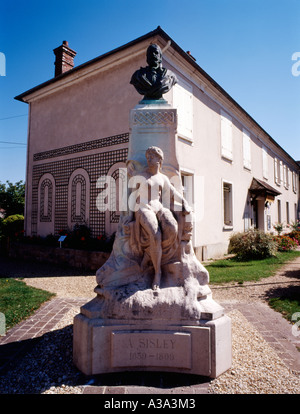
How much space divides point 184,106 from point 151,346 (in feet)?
25.1

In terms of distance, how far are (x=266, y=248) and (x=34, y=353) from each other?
8.08m

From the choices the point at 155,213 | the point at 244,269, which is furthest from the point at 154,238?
the point at 244,269

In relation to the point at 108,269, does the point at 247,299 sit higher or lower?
lower

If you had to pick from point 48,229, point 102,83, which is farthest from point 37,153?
point 102,83

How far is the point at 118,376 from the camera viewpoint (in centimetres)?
241

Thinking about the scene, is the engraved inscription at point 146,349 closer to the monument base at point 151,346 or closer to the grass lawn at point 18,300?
the monument base at point 151,346

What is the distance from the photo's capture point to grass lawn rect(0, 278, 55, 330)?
390 centimetres

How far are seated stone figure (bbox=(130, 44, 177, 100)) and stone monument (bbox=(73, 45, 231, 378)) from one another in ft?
0.70

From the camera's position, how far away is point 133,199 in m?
2.85

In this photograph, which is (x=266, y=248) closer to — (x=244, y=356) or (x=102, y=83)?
(x=244, y=356)

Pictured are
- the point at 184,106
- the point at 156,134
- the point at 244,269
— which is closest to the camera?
the point at 156,134

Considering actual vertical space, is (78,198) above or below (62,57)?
below

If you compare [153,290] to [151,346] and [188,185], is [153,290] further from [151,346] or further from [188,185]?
[188,185]

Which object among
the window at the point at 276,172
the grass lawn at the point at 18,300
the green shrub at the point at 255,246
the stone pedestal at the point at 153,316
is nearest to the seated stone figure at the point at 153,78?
the stone pedestal at the point at 153,316
